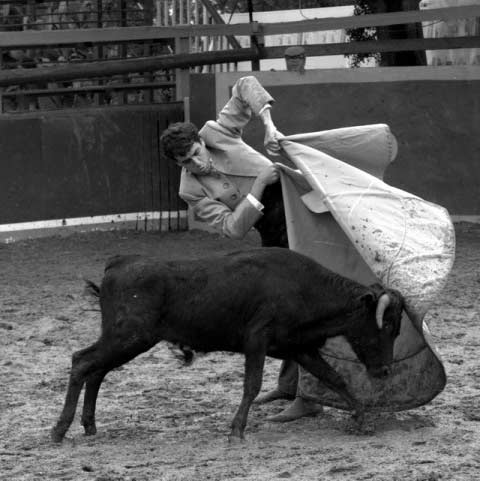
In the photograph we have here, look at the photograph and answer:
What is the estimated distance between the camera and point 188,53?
1256cm

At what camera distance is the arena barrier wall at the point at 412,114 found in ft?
38.9

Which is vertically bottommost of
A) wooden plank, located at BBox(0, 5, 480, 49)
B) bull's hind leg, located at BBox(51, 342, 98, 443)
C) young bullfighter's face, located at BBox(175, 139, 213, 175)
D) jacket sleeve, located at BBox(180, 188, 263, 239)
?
bull's hind leg, located at BBox(51, 342, 98, 443)

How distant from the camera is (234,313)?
19.8 feet

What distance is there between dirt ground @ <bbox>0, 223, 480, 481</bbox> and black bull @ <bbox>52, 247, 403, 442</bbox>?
0.72 feet

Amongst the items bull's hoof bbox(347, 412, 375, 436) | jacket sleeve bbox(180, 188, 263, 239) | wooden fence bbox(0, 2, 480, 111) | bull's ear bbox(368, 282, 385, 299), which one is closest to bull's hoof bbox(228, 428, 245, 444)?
bull's hoof bbox(347, 412, 375, 436)

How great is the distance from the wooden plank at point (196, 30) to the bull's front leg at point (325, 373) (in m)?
6.31

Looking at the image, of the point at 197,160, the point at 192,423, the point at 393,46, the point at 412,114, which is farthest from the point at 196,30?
the point at 192,423

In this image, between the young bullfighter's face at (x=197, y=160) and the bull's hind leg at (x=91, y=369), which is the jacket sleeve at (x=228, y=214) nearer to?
the young bullfighter's face at (x=197, y=160)

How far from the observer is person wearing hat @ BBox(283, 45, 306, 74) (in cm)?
1203

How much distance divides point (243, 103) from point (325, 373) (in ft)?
4.67

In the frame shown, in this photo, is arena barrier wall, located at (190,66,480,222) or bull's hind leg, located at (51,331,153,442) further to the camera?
arena barrier wall, located at (190,66,480,222)

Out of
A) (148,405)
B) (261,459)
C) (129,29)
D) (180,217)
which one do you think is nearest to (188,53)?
(129,29)

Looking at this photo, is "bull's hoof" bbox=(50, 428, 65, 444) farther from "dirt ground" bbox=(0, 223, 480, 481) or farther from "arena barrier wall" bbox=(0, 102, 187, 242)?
"arena barrier wall" bbox=(0, 102, 187, 242)

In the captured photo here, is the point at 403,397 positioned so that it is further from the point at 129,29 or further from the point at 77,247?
the point at 129,29
